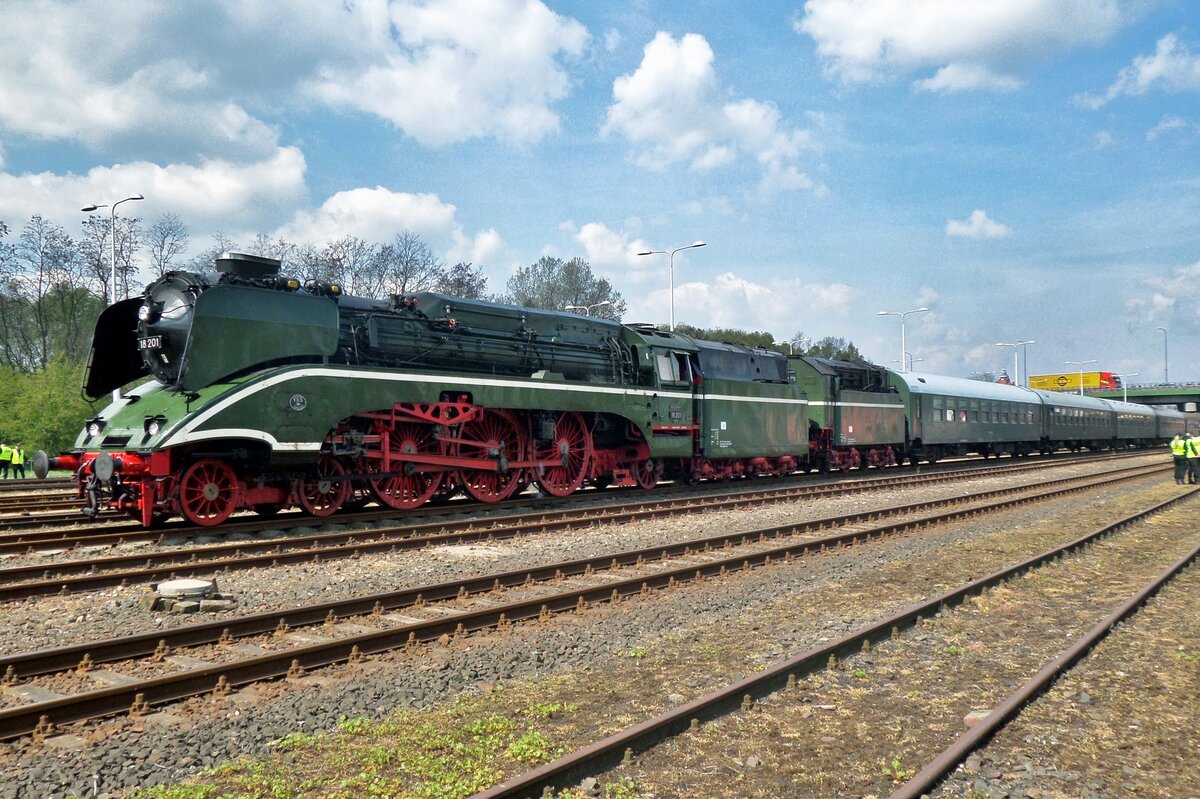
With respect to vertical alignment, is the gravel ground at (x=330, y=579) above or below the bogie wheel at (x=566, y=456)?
below

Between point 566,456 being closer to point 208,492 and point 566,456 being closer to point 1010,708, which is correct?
point 208,492

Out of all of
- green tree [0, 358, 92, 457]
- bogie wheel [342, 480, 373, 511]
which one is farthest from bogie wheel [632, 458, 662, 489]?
green tree [0, 358, 92, 457]

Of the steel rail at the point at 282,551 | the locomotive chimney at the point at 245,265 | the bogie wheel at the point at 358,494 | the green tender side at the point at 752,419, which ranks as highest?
the locomotive chimney at the point at 245,265

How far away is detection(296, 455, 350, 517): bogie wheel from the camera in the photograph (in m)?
12.5

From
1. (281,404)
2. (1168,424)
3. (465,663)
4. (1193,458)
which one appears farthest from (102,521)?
(1168,424)

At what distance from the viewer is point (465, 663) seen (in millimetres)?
6047

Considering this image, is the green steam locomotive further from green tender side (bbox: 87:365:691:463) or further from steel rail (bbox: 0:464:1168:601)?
steel rail (bbox: 0:464:1168:601)

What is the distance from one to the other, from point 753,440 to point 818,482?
3114mm

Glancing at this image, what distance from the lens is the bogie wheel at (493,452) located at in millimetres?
14492

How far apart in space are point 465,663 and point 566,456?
403 inches

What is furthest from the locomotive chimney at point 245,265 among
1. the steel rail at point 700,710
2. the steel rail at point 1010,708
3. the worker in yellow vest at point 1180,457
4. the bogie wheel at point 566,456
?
the worker in yellow vest at point 1180,457

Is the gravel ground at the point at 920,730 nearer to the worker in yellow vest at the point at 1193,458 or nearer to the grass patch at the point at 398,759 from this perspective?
the grass patch at the point at 398,759

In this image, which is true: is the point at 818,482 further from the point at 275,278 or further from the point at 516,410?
the point at 275,278

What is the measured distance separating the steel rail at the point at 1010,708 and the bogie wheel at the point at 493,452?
9.59 m
